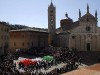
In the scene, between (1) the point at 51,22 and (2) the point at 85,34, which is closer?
(2) the point at 85,34

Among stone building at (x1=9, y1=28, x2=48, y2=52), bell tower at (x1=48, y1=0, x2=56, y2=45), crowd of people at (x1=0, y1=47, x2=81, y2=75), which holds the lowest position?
crowd of people at (x1=0, y1=47, x2=81, y2=75)

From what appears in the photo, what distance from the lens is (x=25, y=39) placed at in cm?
5638

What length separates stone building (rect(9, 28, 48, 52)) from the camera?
184 ft

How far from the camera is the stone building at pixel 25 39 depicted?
56.2 m

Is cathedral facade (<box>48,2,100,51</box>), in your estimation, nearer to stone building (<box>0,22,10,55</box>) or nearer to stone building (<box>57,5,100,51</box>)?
stone building (<box>57,5,100,51</box>)

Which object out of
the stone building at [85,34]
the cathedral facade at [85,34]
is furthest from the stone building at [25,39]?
the stone building at [85,34]

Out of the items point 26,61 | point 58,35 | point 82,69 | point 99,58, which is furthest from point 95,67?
point 58,35

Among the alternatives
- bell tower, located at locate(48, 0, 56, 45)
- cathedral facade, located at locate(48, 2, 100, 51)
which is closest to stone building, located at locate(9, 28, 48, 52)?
bell tower, located at locate(48, 0, 56, 45)

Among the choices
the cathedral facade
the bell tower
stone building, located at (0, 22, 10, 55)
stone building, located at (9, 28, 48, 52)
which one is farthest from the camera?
the bell tower

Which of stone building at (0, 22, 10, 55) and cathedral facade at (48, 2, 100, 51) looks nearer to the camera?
stone building at (0, 22, 10, 55)

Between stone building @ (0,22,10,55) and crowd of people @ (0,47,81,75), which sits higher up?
stone building @ (0,22,10,55)

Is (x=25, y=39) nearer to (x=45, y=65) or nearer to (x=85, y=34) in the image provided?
(x=85, y=34)

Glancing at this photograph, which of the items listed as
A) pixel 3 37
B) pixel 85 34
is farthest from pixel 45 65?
pixel 85 34

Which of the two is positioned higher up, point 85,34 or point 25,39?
point 85,34
